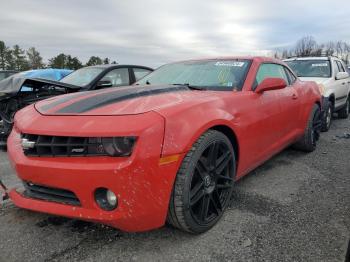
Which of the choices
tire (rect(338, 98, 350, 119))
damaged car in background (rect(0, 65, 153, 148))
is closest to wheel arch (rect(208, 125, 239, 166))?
damaged car in background (rect(0, 65, 153, 148))

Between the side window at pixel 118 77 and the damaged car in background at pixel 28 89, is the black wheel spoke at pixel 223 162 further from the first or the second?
the side window at pixel 118 77

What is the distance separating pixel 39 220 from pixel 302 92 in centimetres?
358

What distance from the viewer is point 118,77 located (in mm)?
6617

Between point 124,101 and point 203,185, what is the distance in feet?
2.84

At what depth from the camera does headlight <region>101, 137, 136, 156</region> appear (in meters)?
2.00

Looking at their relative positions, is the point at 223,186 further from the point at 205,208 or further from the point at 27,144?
the point at 27,144

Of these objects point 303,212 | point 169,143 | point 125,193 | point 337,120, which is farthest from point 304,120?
point 337,120

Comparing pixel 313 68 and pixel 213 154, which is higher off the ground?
pixel 313 68

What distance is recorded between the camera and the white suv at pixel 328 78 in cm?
662

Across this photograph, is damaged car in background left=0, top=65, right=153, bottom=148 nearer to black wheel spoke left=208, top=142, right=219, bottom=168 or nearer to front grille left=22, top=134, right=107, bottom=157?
front grille left=22, top=134, right=107, bottom=157

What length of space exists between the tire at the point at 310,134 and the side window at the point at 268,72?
805 mm

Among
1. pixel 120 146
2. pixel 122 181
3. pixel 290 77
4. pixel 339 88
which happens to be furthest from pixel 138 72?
pixel 122 181

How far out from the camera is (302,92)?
448cm

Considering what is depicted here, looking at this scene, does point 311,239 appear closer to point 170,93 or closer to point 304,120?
point 170,93
